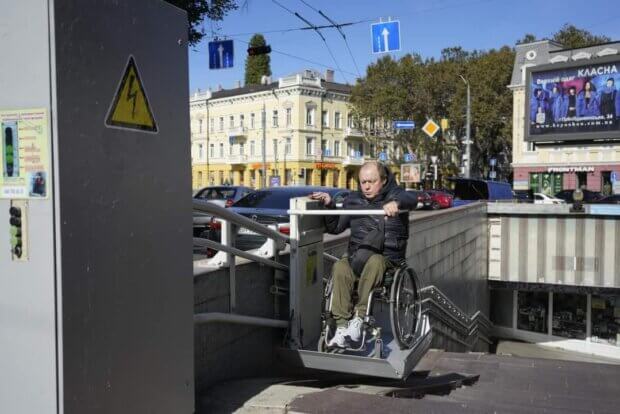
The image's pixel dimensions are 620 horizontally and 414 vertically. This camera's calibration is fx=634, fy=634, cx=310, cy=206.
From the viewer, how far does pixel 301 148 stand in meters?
65.8

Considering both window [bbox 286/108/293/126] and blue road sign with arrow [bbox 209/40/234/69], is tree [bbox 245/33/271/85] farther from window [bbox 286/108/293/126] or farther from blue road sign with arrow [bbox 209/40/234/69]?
blue road sign with arrow [bbox 209/40/234/69]

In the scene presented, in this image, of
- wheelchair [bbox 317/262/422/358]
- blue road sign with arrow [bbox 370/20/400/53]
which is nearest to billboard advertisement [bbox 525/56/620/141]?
blue road sign with arrow [bbox 370/20/400/53]

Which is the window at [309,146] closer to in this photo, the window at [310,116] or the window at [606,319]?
the window at [310,116]

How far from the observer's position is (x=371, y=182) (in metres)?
5.07

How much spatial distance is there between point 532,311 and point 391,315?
2669cm

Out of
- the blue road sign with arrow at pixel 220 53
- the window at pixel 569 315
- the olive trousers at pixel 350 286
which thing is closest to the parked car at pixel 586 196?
the window at pixel 569 315

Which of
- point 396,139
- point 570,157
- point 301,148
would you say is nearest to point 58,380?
point 570,157

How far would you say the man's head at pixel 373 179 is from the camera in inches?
200

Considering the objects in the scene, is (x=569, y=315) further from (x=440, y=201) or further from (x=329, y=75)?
(x=329, y=75)

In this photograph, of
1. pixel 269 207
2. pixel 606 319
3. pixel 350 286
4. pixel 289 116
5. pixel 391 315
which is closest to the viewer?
pixel 391 315

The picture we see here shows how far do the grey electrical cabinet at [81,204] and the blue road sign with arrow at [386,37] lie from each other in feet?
48.7

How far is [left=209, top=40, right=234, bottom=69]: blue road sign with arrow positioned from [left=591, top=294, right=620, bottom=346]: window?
19914 millimetres

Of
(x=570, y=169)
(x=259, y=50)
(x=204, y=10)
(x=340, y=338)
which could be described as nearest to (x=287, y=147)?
(x=570, y=169)

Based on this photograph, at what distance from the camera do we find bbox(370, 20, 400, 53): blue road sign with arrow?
16844mm
